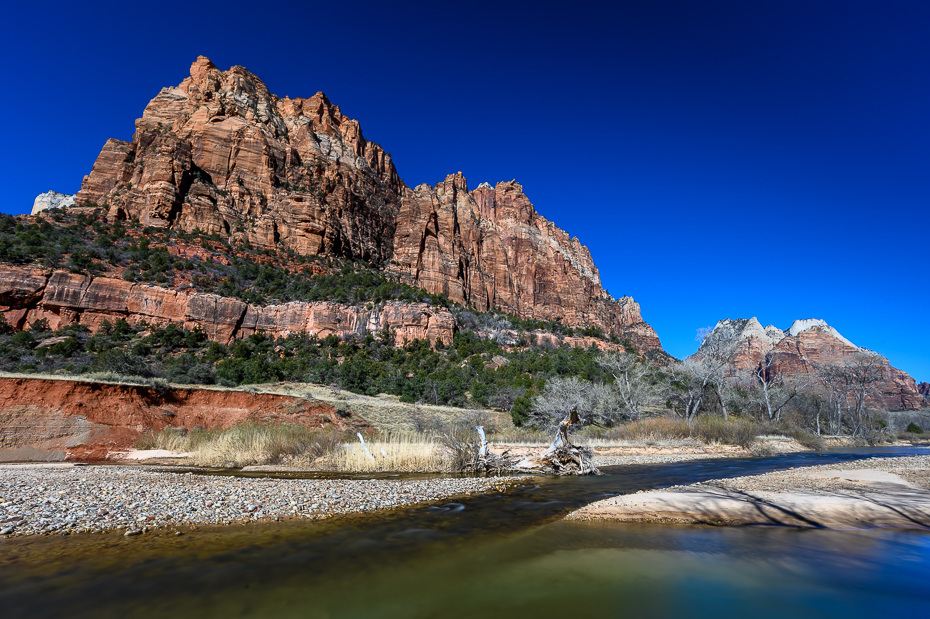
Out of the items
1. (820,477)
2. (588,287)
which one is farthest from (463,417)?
(588,287)

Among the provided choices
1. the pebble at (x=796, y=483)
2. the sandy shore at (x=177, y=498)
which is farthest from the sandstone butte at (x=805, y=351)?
the sandy shore at (x=177, y=498)

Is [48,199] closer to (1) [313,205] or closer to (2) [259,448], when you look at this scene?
(1) [313,205]

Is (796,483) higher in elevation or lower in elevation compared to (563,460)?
higher

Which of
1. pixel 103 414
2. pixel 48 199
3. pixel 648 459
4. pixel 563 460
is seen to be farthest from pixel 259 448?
pixel 48 199

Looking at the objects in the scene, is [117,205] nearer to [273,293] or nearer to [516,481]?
[273,293]

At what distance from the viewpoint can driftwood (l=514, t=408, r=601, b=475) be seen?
43.3 ft

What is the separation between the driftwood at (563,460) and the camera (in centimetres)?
1320

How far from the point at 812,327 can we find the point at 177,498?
151 meters

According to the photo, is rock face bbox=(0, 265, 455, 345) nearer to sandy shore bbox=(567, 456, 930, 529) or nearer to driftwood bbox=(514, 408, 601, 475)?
driftwood bbox=(514, 408, 601, 475)

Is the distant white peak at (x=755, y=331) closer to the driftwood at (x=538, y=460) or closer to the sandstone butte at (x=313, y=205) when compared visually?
the sandstone butte at (x=313, y=205)

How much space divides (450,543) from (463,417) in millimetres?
21398

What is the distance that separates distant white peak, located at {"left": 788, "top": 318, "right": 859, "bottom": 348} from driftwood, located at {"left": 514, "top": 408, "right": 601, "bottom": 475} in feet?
448

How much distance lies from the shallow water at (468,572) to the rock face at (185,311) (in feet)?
166

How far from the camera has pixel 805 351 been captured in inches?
4412
